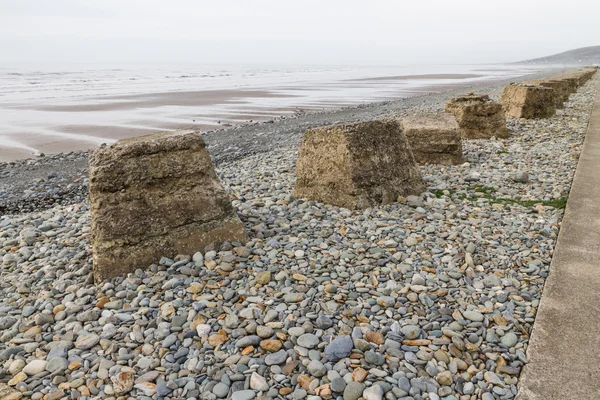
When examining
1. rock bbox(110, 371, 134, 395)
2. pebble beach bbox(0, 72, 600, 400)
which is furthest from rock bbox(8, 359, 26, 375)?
rock bbox(110, 371, 134, 395)

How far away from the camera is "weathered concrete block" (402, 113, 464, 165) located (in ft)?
24.7

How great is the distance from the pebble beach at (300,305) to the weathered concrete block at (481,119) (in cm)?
389

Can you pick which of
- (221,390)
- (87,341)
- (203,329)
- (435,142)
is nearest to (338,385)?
(221,390)

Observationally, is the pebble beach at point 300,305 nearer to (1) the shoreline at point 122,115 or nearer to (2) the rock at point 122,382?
(2) the rock at point 122,382

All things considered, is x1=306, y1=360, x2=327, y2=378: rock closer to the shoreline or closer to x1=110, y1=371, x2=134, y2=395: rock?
x1=110, y1=371, x2=134, y2=395: rock

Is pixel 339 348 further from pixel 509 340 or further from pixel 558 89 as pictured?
pixel 558 89

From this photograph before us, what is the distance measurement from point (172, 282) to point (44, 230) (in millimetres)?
2533

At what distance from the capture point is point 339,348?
290cm

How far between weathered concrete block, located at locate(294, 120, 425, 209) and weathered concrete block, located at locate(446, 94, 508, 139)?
4.48m

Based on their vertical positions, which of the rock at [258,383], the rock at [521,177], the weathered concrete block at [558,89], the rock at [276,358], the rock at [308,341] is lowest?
the rock at [258,383]

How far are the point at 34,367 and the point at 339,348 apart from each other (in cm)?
196

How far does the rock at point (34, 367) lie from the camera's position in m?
2.93

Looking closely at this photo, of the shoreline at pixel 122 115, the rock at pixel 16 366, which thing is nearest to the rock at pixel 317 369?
the rock at pixel 16 366

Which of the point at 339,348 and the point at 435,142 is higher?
the point at 435,142
